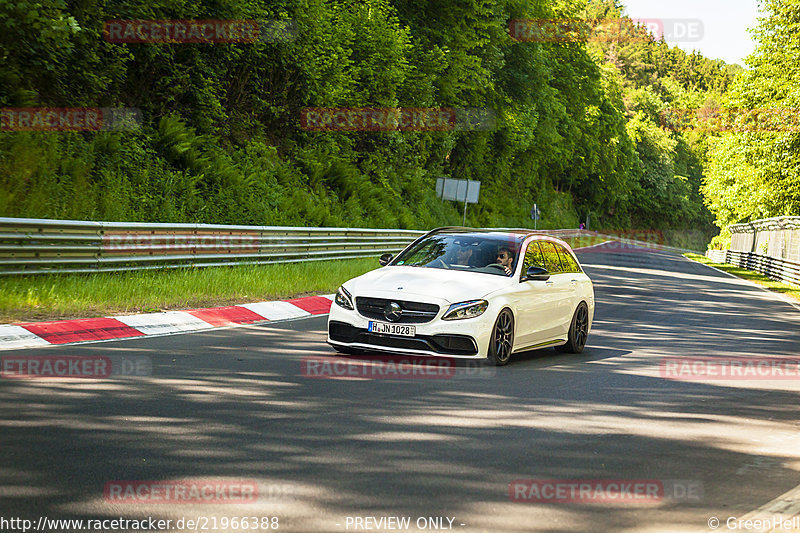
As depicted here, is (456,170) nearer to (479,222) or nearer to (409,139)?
(479,222)

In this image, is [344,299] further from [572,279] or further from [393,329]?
[572,279]

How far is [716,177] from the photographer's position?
67.6 m

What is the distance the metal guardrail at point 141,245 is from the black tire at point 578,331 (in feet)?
23.0

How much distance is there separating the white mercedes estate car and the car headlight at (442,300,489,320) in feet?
0.03

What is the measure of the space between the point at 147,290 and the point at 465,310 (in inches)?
231

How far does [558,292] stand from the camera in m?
12.0

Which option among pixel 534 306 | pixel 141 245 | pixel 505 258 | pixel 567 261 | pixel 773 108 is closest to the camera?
pixel 534 306

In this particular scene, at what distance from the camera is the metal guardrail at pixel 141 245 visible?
12.8 m

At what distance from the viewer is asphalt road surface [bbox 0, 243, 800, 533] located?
4.94m

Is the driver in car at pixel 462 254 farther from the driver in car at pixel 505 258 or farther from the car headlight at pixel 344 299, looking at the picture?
the car headlight at pixel 344 299

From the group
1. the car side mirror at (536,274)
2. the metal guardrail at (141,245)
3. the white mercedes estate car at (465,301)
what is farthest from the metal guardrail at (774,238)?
the car side mirror at (536,274)

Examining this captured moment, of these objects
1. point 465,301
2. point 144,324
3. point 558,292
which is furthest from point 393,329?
point 144,324

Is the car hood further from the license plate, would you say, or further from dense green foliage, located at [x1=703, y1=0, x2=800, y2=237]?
dense green foliage, located at [x1=703, y1=0, x2=800, y2=237]

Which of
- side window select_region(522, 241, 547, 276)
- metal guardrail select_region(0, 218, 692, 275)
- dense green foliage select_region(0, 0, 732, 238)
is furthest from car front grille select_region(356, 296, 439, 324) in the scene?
dense green foliage select_region(0, 0, 732, 238)
